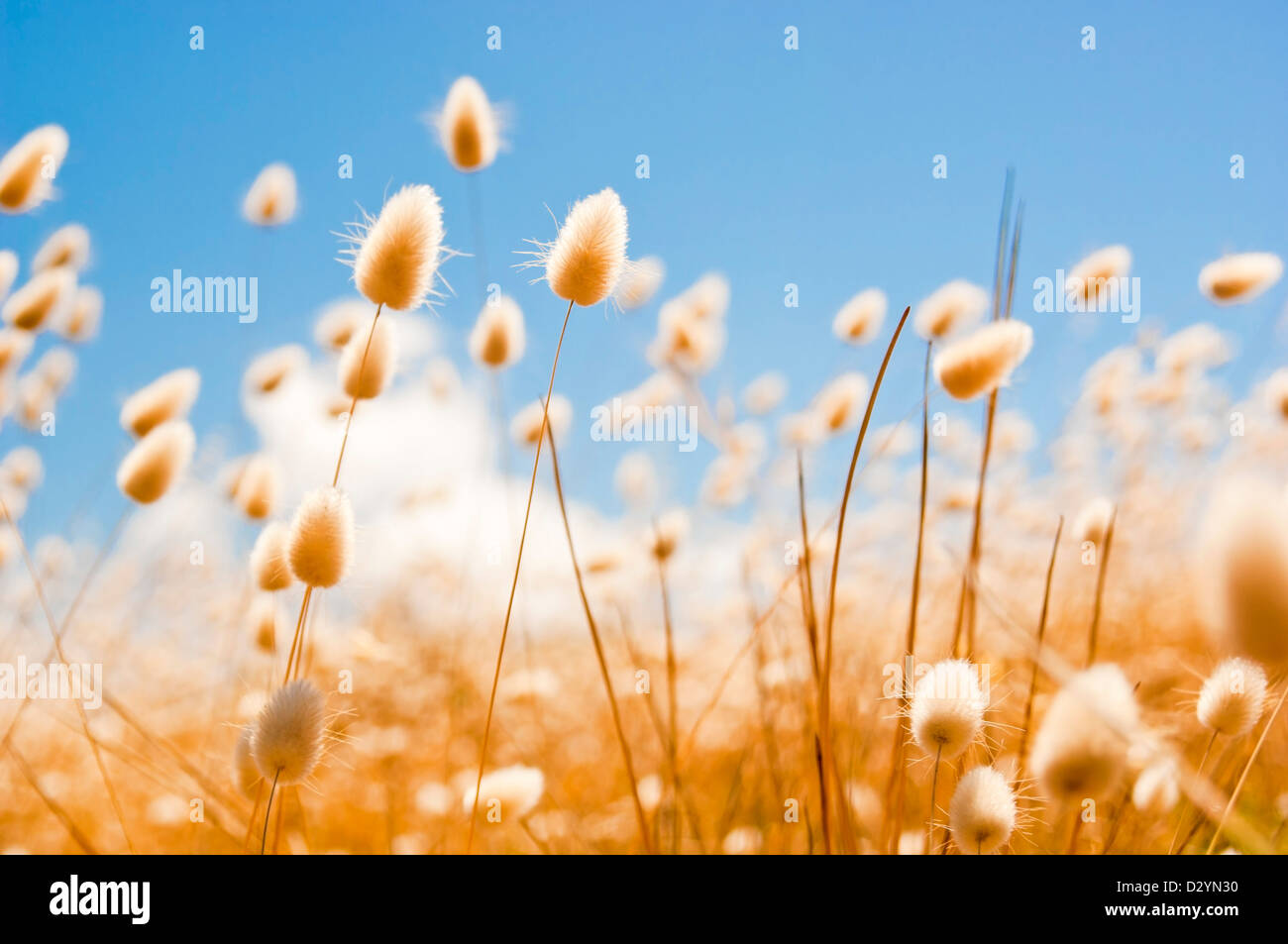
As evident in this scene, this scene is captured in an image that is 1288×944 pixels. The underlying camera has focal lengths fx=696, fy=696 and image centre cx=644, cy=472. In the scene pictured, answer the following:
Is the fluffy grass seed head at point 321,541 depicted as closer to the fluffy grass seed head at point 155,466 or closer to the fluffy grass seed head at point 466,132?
the fluffy grass seed head at point 155,466

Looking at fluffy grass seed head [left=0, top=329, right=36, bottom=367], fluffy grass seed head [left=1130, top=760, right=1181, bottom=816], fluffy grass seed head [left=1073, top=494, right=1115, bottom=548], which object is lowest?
fluffy grass seed head [left=1130, top=760, right=1181, bottom=816]

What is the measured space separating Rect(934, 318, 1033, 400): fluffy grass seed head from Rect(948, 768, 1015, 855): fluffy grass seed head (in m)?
0.29

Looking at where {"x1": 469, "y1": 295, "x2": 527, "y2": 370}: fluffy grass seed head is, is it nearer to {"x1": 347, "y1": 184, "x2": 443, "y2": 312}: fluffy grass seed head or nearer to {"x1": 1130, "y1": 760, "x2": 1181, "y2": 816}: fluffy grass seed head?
{"x1": 347, "y1": 184, "x2": 443, "y2": 312}: fluffy grass seed head

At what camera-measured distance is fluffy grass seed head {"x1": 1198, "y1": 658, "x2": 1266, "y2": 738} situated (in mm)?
447

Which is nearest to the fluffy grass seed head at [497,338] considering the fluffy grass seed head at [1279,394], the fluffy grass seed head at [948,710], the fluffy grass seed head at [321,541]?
the fluffy grass seed head at [321,541]

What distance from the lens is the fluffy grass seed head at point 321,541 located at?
1.82ft

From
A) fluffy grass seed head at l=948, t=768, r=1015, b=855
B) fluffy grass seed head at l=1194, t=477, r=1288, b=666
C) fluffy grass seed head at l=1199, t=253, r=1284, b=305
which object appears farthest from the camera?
fluffy grass seed head at l=1199, t=253, r=1284, b=305

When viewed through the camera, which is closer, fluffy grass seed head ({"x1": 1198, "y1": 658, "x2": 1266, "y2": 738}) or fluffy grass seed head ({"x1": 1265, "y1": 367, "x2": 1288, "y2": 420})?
fluffy grass seed head ({"x1": 1198, "y1": 658, "x2": 1266, "y2": 738})

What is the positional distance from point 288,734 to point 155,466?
0.41 metres

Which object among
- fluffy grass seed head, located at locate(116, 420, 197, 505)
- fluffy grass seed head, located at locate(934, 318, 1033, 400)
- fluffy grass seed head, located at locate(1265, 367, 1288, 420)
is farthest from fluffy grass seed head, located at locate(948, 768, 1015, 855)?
fluffy grass seed head, located at locate(116, 420, 197, 505)

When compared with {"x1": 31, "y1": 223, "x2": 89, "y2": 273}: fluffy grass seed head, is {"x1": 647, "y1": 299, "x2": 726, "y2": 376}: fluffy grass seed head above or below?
below
